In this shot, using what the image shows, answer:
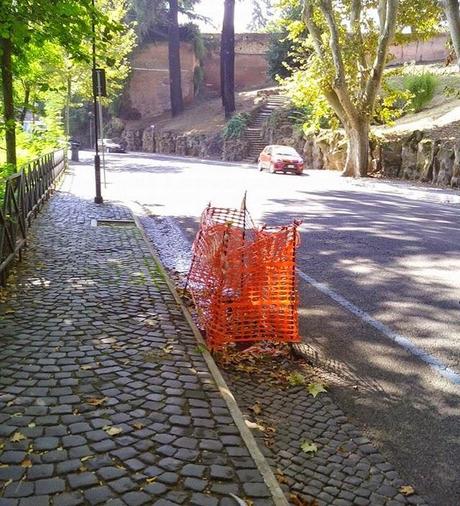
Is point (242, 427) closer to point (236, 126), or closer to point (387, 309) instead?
point (387, 309)

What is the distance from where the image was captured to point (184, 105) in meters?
54.3

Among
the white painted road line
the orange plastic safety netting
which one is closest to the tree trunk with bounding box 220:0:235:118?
the white painted road line

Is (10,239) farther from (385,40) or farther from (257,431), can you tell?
(385,40)

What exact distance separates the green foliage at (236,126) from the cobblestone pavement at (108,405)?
114 ft

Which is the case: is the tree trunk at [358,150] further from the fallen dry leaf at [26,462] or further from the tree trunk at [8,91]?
the fallen dry leaf at [26,462]

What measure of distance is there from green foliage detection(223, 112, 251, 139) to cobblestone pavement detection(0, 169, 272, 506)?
114 ft

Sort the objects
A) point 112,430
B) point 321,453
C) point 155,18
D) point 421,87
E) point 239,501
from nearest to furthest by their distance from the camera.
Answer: point 239,501
point 112,430
point 321,453
point 421,87
point 155,18

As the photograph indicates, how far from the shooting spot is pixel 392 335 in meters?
5.43

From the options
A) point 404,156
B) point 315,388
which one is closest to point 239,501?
point 315,388

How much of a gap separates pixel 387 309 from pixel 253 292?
187 centimetres

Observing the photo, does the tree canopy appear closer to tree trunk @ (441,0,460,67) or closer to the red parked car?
the red parked car

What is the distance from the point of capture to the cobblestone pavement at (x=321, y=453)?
3.11m

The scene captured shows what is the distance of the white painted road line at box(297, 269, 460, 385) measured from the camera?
4.62 m

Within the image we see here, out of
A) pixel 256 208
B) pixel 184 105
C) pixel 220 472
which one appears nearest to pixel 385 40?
pixel 256 208
